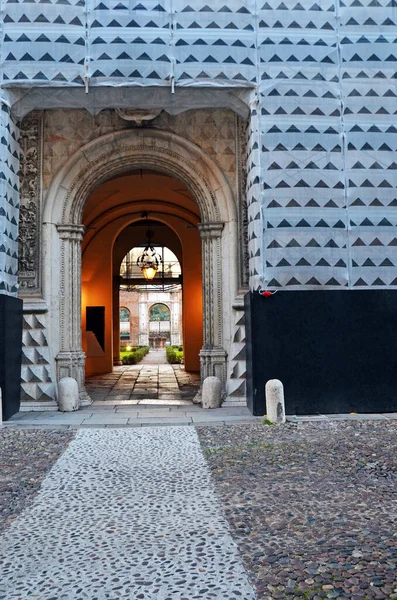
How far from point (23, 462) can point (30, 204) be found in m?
4.93

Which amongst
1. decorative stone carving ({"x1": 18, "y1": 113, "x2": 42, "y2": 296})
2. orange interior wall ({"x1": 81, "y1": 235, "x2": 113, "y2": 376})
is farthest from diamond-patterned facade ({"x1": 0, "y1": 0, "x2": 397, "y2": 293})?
orange interior wall ({"x1": 81, "y1": 235, "x2": 113, "y2": 376})

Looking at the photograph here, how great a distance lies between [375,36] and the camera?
782 cm

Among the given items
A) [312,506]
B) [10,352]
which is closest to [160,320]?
[10,352]

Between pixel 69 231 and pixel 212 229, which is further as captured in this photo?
pixel 212 229

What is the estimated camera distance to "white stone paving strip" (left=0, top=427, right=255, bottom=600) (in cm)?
247

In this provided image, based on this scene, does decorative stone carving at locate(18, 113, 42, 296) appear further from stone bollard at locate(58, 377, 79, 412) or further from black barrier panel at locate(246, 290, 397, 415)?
black barrier panel at locate(246, 290, 397, 415)

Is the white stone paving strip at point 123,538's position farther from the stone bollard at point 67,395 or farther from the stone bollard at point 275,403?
the stone bollard at point 67,395

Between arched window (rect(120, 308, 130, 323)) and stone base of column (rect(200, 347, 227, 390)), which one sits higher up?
arched window (rect(120, 308, 130, 323))

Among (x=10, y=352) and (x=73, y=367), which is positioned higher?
(x=10, y=352)

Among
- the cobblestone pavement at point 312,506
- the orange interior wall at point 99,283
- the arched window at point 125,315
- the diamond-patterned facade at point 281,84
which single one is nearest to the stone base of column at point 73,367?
the diamond-patterned facade at point 281,84

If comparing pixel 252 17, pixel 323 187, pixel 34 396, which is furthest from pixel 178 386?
pixel 252 17

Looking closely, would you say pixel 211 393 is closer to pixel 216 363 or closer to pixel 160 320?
pixel 216 363

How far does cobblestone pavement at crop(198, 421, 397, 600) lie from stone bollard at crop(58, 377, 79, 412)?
2708 mm

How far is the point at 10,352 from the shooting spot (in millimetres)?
7422
